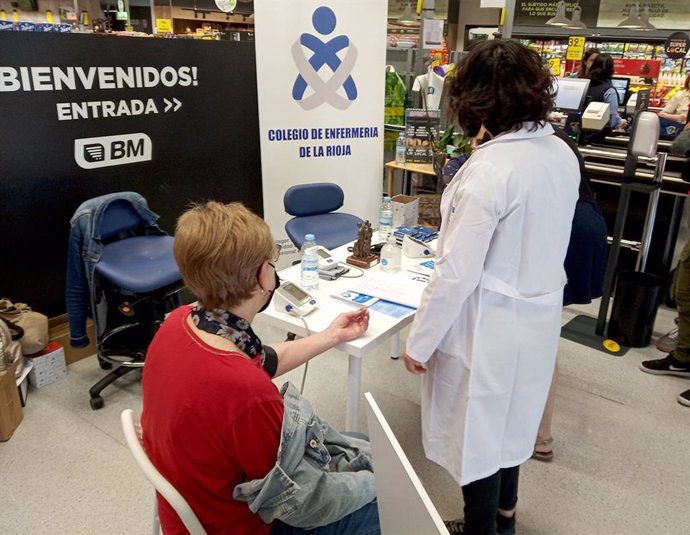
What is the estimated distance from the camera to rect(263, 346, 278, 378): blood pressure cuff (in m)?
1.65

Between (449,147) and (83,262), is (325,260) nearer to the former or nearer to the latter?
(83,262)

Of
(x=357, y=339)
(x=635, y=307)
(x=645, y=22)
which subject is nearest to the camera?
(x=357, y=339)

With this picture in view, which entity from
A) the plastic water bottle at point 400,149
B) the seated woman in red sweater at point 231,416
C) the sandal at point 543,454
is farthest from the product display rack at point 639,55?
the seated woman in red sweater at point 231,416

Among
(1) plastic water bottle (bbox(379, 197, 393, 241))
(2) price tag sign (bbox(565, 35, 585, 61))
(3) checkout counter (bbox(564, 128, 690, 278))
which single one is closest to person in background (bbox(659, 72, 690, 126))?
(2) price tag sign (bbox(565, 35, 585, 61))

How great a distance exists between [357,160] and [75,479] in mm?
2820

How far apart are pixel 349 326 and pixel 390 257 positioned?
62cm

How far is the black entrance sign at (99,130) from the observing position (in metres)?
2.93

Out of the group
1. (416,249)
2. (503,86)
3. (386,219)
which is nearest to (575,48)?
(386,219)

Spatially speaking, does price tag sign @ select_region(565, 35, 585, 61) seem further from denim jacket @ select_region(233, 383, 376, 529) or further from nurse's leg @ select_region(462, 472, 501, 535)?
denim jacket @ select_region(233, 383, 376, 529)

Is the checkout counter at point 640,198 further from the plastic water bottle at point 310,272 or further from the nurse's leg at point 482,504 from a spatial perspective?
the nurse's leg at point 482,504

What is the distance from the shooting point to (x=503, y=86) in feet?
4.78

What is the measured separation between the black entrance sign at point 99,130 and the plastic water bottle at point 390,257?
72.5 inches

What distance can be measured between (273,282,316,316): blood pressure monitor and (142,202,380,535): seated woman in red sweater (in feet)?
2.04

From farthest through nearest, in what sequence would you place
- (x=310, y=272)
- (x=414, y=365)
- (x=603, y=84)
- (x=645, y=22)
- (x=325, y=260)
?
(x=645, y=22) → (x=603, y=84) → (x=325, y=260) → (x=310, y=272) → (x=414, y=365)
